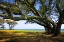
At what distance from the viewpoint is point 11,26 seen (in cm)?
6053

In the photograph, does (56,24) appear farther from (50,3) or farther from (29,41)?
(29,41)

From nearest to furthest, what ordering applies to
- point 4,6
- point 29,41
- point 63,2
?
point 29,41
point 4,6
point 63,2

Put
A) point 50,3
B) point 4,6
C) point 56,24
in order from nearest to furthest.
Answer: point 4,6 → point 50,3 → point 56,24

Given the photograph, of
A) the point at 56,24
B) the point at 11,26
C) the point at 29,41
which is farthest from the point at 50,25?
the point at 11,26

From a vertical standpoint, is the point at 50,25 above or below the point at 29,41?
above

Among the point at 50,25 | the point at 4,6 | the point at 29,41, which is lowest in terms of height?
the point at 29,41

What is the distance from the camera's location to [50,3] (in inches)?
644

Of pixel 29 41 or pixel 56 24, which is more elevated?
pixel 56 24

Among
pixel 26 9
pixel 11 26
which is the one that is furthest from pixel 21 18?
pixel 11 26

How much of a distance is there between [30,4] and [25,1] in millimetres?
770

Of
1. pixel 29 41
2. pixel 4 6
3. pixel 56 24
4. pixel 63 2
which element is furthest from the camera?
pixel 56 24

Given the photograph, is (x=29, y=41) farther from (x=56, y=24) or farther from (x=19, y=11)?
(x=56, y=24)

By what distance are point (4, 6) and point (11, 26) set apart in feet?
155

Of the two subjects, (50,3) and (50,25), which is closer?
(50,3)
